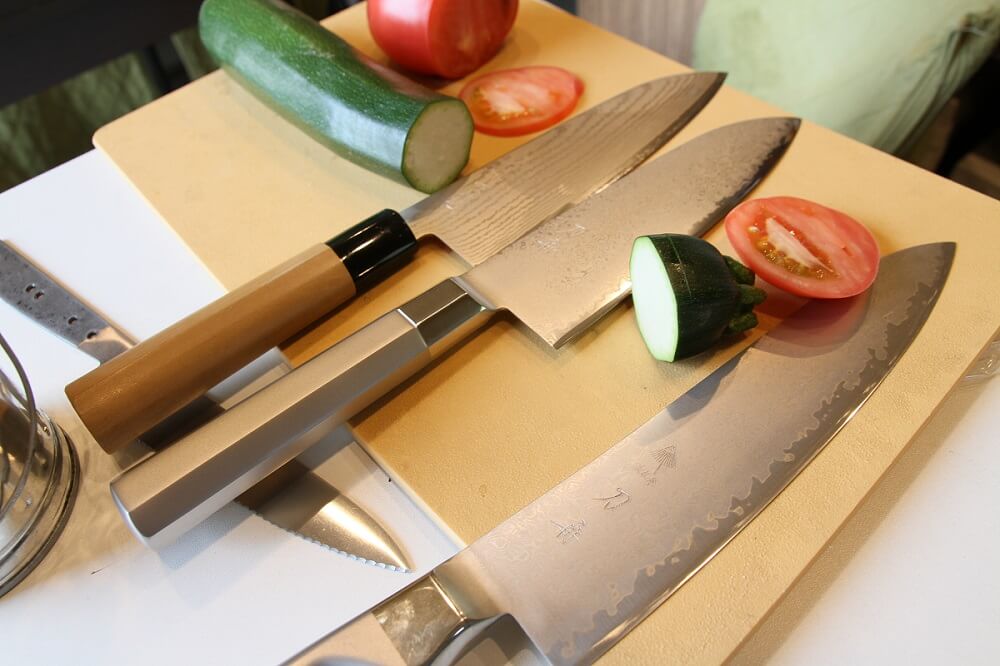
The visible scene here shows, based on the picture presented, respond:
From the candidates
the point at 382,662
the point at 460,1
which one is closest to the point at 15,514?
the point at 382,662

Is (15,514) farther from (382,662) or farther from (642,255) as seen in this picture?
(642,255)

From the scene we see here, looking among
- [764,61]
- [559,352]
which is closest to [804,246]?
[559,352]

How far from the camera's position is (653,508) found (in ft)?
2.11

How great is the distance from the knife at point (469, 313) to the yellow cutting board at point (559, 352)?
0.04m

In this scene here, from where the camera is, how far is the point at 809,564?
2.09 ft

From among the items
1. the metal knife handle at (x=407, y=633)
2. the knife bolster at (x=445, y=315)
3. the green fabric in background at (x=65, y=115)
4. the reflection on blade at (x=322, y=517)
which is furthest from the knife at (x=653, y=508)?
the green fabric in background at (x=65, y=115)

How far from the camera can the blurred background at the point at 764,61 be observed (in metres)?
1.27

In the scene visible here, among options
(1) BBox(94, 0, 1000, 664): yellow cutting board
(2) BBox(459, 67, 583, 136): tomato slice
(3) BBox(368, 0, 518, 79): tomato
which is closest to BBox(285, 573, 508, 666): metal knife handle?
(1) BBox(94, 0, 1000, 664): yellow cutting board

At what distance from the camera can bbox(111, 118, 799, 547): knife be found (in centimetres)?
63

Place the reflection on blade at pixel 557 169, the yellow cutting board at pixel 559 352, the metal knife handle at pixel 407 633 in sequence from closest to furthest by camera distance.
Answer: the metal knife handle at pixel 407 633 < the yellow cutting board at pixel 559 352 < the reflection on blade at pixel 557 169

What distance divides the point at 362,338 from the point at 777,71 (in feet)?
3.62

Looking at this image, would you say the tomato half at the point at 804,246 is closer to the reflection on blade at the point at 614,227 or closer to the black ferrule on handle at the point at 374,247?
the reflection on blade at the point at 614,227

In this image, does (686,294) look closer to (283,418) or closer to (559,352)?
(559,352)

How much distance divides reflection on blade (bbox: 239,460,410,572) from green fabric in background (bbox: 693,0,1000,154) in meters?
1.18
